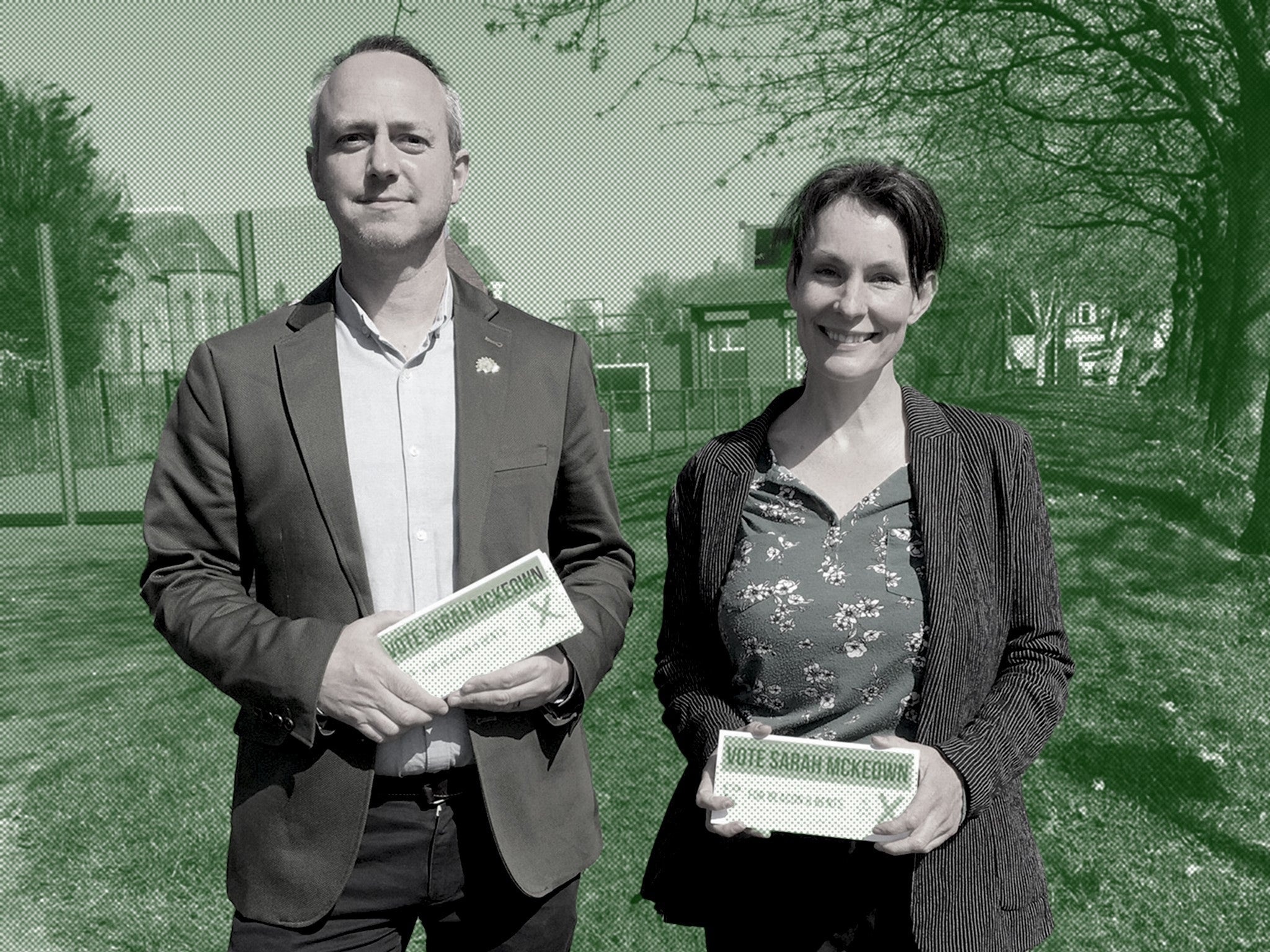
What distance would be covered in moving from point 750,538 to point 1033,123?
4.19 meters

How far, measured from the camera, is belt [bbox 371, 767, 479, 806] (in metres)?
1.79

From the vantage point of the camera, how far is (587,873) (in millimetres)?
3885

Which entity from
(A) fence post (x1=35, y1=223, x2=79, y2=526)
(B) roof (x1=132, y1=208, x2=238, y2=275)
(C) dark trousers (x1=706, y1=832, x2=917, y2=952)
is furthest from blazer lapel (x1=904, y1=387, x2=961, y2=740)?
(A) fence post (x1=35, y1=223, x2=79, y2=526)

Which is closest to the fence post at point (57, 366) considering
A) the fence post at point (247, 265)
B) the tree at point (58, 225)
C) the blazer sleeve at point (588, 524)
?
the tree at point (58, 225)

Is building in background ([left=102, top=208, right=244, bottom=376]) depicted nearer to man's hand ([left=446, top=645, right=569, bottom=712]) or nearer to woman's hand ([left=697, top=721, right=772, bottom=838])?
man's hand ([left=446, top=645, right=569, bottom=712])

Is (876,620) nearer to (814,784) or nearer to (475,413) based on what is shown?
(814,784)

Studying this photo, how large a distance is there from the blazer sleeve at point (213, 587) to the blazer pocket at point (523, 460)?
379 millimetres

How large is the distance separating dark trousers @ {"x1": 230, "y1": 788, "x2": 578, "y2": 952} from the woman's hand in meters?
0.42

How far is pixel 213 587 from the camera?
1.73m

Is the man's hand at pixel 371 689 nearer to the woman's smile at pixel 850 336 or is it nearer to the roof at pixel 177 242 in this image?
the woman's smile at pixel 850 336

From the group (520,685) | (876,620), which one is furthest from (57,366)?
(876,620)

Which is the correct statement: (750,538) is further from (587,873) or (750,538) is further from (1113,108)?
(1113,108)

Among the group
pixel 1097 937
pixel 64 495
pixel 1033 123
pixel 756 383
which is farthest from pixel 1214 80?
pixel 64 495

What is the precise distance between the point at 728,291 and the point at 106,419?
4.06 m
